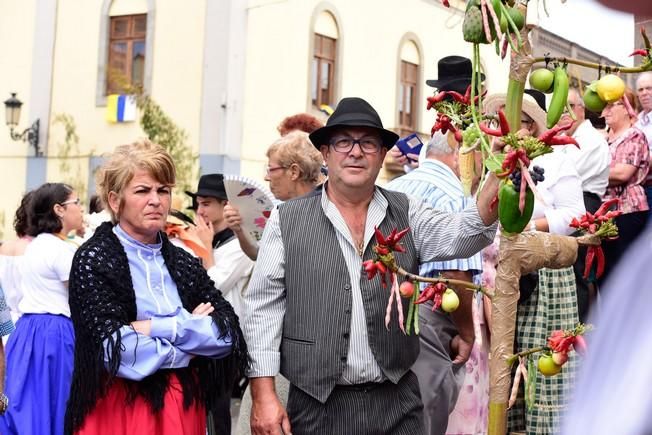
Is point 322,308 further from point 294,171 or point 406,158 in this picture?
point 406,158

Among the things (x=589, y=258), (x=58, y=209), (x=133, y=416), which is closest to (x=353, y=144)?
(x=133, y=416)

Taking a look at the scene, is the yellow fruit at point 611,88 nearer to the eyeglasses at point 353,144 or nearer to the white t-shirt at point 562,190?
the eyeglasses at point 353,144

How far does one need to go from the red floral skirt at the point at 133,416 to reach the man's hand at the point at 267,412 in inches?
15.3

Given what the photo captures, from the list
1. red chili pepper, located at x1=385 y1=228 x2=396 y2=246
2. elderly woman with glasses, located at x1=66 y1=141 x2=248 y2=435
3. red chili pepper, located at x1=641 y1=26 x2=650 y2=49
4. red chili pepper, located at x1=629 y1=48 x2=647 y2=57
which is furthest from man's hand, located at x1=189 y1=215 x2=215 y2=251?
red chili pepper, located at x1=641 y1=26 x2=650 y2=49

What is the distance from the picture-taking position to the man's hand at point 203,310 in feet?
12.6

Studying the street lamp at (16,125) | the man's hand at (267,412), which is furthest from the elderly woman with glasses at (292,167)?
the street lamp at (16,125)

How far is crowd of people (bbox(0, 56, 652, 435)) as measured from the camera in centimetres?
342

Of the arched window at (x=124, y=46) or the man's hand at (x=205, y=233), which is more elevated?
the arched window at (x=124, y=46)

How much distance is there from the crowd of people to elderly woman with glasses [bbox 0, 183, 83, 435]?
1.35 meters

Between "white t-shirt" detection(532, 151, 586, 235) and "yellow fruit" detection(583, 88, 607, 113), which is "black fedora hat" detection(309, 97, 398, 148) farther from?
"yellow fruit" detection(583, 88, 607, 113)

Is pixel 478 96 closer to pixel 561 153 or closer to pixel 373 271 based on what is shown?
pixel 373 271

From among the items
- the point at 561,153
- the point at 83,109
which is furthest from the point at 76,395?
the point at 83,109

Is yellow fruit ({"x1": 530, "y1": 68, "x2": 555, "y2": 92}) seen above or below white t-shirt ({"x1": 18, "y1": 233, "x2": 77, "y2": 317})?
above

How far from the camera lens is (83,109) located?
70.0 feet
